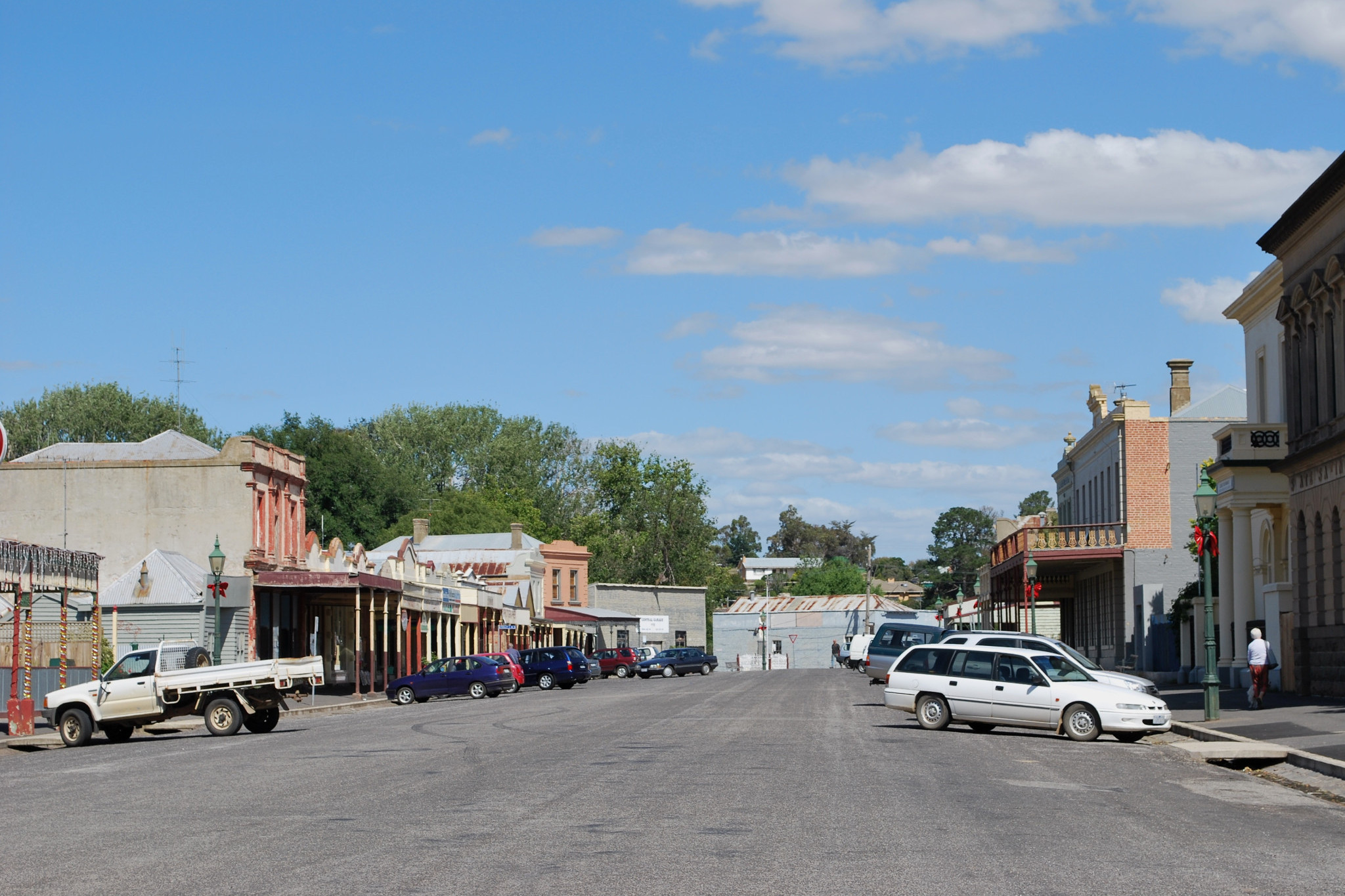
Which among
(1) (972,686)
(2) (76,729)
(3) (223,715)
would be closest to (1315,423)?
(1) (972,686)

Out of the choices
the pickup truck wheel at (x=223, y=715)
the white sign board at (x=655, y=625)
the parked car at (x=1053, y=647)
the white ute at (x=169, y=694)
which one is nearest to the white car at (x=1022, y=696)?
the parked car at (x=1053, y=647)

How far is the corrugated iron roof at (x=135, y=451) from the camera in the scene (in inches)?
2153

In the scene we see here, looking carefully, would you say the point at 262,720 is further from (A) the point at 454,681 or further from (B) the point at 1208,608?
(A) the point at 454,681

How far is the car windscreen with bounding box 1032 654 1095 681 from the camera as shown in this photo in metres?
24.4

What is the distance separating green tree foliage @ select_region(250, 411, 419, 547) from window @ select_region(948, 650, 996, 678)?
69.4 m

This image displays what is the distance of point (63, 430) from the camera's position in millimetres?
82375

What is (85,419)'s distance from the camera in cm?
8200

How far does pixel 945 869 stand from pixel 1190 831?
3.57m

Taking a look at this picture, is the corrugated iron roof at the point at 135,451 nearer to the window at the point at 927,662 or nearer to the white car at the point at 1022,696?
the window at the point at 927,662

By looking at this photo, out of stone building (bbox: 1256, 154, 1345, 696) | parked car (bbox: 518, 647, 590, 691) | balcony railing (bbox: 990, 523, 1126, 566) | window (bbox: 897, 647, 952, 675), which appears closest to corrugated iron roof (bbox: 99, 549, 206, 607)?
parked car (bbox: 518, 647, 590, 691)

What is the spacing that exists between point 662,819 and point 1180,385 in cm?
4864

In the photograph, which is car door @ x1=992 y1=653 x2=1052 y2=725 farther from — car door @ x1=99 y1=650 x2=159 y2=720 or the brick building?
the brick building

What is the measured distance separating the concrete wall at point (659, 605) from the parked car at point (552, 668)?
43.6 m

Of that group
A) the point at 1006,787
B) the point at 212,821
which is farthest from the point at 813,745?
the point at 212,821
